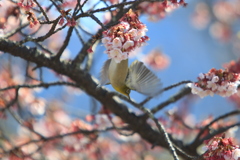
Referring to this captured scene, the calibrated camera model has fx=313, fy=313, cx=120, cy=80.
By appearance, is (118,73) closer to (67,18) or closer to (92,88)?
(67,18)

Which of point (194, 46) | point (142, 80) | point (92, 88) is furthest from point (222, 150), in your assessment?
point (194, 46)

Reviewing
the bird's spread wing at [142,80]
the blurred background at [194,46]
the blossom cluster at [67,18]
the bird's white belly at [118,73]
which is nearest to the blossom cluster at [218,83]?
the bird's spread wing at [142,80]

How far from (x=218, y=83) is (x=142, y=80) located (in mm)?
383

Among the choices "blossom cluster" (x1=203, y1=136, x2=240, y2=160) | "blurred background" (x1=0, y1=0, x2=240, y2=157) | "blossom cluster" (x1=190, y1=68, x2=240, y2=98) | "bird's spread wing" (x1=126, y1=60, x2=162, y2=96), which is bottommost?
"blossom cluster" (x1=203, y1=136, x2=240, y2=160)

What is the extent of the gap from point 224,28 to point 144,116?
588 cm

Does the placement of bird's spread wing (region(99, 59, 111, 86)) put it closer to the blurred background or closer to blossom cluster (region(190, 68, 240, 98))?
blossom cluster (region(190, 68, 240, 98))

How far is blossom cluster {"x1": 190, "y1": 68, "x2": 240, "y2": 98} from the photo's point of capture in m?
1.52

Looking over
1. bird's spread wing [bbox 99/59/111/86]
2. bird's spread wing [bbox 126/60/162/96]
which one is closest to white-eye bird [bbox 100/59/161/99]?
bird's spread wing [bbox 126/60/162/96]

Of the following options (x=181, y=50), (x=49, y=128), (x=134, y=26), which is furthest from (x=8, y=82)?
(x=181, y=50)

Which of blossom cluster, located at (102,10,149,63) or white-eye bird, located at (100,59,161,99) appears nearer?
blossom cluster, located at (102,10,149,63)

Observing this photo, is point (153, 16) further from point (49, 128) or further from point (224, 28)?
point (224, 28)

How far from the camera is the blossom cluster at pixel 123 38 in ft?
4.06

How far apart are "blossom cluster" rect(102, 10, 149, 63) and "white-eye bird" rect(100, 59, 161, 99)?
190 mm

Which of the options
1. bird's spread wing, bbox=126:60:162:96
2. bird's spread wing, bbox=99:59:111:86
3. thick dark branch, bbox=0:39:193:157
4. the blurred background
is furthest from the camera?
the blurred background
